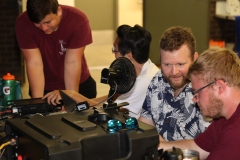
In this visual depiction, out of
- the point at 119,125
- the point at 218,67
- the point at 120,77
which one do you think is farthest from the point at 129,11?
the point at 119,125

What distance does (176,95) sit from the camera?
2457 mm

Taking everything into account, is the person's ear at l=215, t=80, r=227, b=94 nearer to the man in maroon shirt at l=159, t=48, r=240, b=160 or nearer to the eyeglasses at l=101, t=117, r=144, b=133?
the man in maroon shirt at l=159, t=48, r=240, b=160

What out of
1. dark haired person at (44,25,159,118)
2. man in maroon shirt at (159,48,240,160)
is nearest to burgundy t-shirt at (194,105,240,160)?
man in maroon shirt at (159,48,240,160)

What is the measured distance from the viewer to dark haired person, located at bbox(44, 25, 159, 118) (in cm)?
287

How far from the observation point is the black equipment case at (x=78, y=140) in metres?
1.42

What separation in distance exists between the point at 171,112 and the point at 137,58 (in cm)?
62

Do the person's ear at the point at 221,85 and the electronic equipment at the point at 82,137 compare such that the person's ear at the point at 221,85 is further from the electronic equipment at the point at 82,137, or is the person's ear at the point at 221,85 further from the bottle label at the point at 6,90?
the bottle label at the point at 6,90

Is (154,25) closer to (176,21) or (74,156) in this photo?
(176,21)

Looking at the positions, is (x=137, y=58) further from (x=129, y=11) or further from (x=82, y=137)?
(x=129, y=11)

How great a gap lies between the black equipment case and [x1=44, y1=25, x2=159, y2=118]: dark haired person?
1.23m

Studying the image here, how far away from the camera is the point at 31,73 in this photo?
10.4ft

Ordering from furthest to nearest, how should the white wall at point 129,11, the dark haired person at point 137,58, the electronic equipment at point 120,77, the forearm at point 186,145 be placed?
the white wall at point 129,11
the dark haired person at point 137,58
the forearm at point 186,145
the electronic equipment at point 120,77

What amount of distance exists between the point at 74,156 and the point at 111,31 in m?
7.62

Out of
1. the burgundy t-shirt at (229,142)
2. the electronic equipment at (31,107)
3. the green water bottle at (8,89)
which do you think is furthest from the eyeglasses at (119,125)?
the green water bottle at (8,89)
